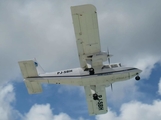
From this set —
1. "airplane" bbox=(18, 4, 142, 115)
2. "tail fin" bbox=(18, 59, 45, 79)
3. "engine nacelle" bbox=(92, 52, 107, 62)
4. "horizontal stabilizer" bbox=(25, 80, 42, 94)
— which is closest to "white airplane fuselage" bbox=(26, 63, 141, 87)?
"airplane" bbox=(18, 4, 142, 115)

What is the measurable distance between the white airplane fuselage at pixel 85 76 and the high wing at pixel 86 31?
3.63 ft

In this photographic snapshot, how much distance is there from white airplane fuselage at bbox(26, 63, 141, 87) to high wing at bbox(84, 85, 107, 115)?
11.7ft

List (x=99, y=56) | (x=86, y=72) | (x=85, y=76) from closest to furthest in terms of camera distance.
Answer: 1. (x=99, y=56)
2. (x=85, y=76)
3. (x=86, y=72)

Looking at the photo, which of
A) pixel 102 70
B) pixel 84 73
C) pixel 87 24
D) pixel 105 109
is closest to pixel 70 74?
pixel 84 73

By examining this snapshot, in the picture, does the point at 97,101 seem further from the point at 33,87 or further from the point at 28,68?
the point at 28,68

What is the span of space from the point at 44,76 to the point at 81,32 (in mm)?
6525

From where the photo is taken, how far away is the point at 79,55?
30781 mm

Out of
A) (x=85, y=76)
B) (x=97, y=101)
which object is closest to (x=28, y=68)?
(x=85, y=76)

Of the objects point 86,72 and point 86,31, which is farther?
point 86,72

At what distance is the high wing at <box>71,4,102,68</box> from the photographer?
2709 centimetres

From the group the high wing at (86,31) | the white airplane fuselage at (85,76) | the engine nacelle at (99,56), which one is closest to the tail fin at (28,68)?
the white airplane fuselage at (85,76)

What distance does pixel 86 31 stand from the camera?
28.6 meters

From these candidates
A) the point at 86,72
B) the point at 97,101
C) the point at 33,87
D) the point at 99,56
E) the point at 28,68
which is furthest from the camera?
the point at 97,101

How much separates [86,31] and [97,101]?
38.6 feet
